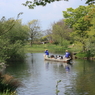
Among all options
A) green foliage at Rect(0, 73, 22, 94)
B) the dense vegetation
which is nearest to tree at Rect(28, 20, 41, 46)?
the dense vegetation

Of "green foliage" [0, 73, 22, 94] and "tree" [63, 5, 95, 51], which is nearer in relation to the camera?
"green foliage" [0, 73, 22, 94]

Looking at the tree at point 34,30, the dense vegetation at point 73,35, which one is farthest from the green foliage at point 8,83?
the tree at point 34,30

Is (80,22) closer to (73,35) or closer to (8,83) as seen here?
(73,35)

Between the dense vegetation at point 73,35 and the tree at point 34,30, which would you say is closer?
the dense vegetation at point 73,35

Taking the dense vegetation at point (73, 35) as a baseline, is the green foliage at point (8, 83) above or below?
below

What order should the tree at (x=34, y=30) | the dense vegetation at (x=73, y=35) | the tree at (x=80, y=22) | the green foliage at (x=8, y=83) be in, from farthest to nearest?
1. the tree at (x=34, y=30)
2. the tree at (x=80, y=22)
3. the dense vegetation at (x=73, y=35)
4. the green foliage at (x=8, y=83)

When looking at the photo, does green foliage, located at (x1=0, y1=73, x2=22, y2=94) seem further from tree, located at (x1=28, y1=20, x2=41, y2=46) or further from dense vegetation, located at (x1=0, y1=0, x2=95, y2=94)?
tree, located at (x1=28, y1=20, x2=41, y2=46)

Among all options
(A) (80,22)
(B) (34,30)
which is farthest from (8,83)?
(B) (34,30)

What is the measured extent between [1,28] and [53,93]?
757 centimetres

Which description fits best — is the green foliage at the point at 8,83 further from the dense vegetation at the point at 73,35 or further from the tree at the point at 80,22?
the tree at the point at 80,22

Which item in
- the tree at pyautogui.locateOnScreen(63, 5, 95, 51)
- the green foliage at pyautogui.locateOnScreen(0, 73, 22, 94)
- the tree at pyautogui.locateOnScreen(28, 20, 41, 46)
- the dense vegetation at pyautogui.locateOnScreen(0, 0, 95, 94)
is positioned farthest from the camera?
the tree at pyautogui.locateOnScreen(28, 20, 41, 46)

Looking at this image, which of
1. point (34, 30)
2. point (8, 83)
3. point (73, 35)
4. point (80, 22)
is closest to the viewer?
point (8, 83)

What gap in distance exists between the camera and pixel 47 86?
1716cm

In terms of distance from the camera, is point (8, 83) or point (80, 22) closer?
point (8, 83)
